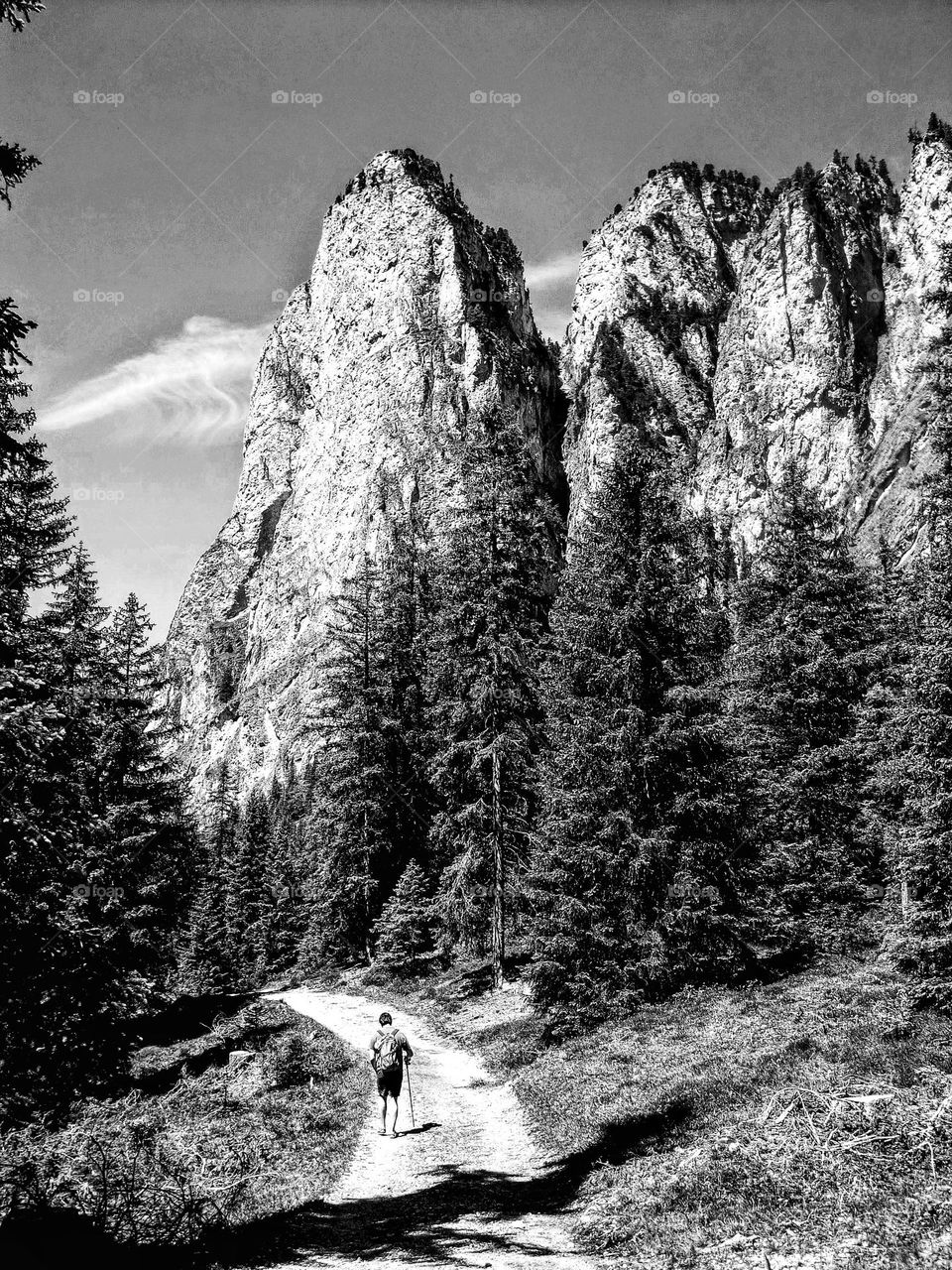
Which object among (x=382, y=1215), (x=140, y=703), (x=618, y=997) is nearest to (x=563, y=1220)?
(x=382, y=1215)

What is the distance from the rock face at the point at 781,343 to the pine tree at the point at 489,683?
52407 mm

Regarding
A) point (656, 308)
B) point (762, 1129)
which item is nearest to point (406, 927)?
point (762, 1129)

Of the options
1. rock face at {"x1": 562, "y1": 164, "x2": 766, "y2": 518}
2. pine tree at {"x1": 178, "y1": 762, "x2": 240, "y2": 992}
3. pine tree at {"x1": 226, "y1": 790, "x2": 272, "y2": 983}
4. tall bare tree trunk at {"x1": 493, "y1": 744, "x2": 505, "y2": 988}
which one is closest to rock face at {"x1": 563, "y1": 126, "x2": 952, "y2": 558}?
rock face at {"x1": 562, "y1": 164, "x2": 766, "y2": 518}

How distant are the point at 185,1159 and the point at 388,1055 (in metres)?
2.83

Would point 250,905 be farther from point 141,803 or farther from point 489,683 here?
point 489,683

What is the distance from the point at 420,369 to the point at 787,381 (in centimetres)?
5336

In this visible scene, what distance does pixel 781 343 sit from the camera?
96000 mm

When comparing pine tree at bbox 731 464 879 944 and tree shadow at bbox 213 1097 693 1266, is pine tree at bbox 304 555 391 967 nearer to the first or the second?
A: pine tree at bbox 731 464 879 944

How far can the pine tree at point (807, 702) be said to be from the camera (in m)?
19.9

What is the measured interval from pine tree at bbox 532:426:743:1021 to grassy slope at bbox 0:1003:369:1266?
504 centimetres

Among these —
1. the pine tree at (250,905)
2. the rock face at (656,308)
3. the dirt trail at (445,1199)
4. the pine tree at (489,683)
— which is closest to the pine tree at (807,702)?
the pine tree at (489,683)

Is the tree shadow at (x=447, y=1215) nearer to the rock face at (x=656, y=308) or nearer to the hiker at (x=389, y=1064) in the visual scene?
the hiker at (x=389, y=1064)

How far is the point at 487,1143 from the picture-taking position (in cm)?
975

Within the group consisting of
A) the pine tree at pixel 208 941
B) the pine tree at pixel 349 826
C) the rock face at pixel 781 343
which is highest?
the rock face at pixel 781 343
